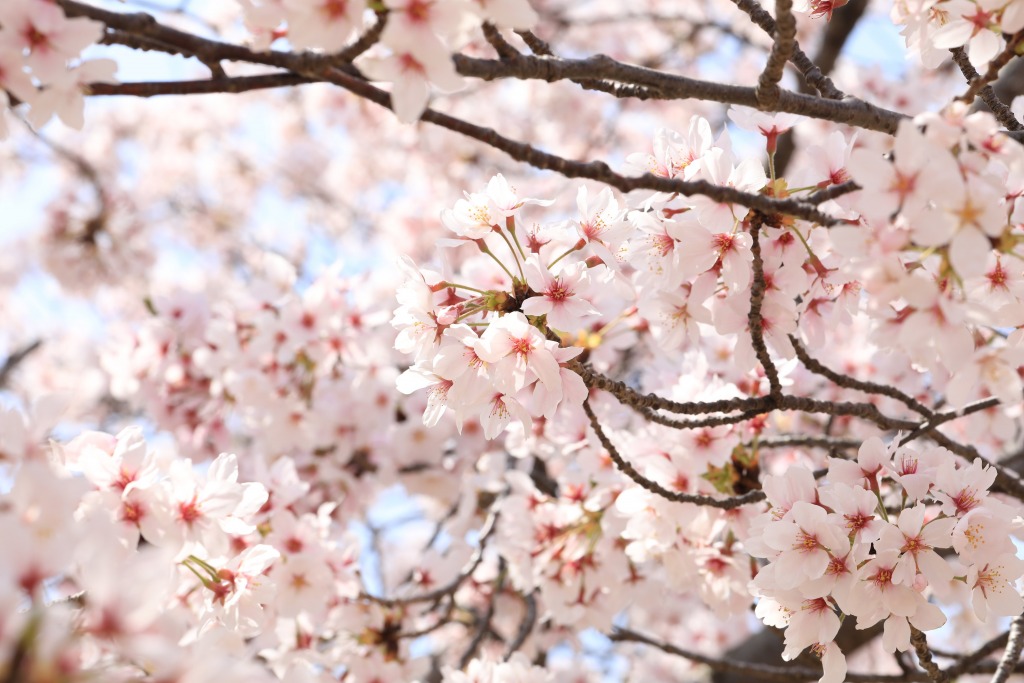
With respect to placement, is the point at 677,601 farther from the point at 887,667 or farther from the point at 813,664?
the point at 813,664

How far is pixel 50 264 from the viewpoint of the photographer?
17.0 ft

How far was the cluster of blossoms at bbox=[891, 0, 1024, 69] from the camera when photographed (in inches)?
56.3

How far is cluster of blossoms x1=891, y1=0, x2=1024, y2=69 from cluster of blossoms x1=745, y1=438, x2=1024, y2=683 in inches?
28.0

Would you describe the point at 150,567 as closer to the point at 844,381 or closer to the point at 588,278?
the point at 588,278

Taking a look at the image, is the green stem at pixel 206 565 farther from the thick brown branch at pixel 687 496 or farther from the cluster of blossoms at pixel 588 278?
the thick brown branch at pixel 687 496

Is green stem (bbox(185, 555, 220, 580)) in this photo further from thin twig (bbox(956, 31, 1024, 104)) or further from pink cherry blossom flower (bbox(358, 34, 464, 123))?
thin twig (bbox(956, 31, 1024, 104))

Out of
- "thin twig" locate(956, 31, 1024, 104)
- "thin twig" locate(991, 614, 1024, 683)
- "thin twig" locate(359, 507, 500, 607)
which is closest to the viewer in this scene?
"thin twig" locate(956, 31, 1024, 104)

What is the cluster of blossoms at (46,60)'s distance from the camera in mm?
1188

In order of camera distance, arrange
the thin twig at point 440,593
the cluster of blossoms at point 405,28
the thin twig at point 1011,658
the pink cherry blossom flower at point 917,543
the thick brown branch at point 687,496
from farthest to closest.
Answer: the thin twig at point 440,593
the thick brown branch at point 687,496
the thin twig at point 1011,658
the pink cherry blossom flower at point 917,543
the cluster of blossoms at point 405,28

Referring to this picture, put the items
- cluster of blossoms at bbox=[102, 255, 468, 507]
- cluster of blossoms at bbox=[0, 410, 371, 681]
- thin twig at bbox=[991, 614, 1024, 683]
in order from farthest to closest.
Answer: cluster of blossoms at bbox=[102, 255, 468, 507]
thin twig at bbox=[991, 614, 1024, 683]
cluster of blossoms at bbox=[0, 410, 371, 681]

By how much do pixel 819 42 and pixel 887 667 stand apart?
4264mm

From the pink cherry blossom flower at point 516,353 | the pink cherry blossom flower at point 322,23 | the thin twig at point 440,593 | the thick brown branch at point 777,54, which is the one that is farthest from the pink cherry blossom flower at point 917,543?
the thin twig at point 440,593

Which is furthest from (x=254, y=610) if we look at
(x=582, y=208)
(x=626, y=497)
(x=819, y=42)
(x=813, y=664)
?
(x=819, y=42)

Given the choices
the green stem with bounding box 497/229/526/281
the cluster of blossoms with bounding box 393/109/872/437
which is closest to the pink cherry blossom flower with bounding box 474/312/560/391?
the cluster of blossoms with bounding box 393/109/872/437
